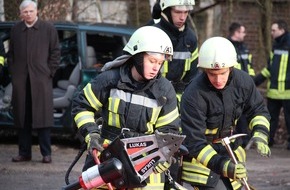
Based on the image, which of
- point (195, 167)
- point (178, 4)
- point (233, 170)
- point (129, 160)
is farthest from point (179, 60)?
point (129, 160)

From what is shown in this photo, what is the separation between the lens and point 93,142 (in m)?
6.09

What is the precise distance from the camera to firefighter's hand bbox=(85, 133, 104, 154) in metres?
6.04

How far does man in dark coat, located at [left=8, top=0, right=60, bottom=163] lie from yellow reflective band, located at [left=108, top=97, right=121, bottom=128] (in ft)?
16.3

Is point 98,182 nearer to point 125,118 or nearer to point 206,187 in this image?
point 125,118

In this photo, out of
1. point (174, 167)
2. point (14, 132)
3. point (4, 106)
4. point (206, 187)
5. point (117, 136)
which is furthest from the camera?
point (14, 132)

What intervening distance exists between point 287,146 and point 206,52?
7617mm

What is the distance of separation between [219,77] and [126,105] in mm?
719

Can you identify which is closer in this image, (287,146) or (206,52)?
(206,52)

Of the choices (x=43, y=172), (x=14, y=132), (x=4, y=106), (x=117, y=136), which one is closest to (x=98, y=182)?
(x=117, y=136)

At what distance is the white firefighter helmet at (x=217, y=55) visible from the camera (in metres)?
6.49

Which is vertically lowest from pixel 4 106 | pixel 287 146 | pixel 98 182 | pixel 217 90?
pixel 287 146

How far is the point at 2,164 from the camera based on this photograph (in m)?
11.2

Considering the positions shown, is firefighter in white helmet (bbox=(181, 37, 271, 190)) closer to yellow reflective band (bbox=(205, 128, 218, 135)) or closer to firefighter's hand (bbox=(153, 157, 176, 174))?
yellow reflective band (bbox=(205, 128, 218, 135))

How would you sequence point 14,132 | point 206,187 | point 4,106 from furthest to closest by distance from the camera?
point 14,132 → point 4,106 → point 206,187
